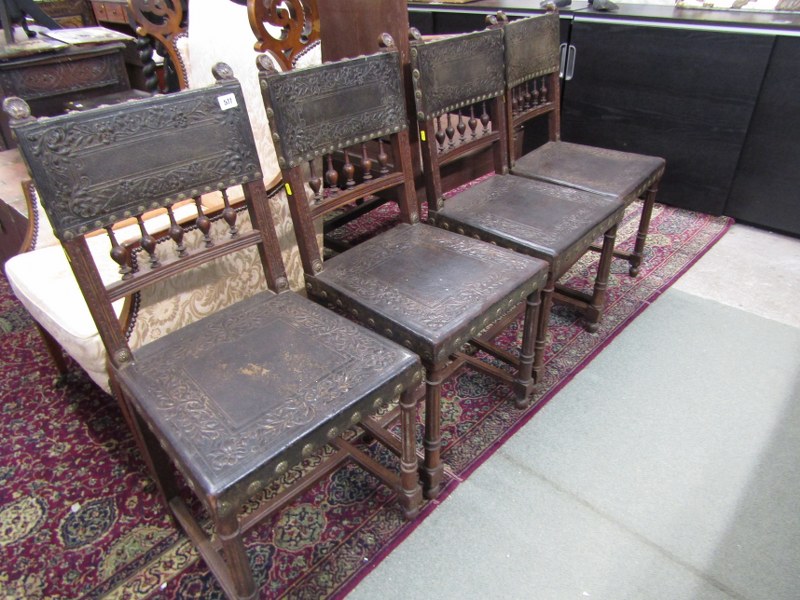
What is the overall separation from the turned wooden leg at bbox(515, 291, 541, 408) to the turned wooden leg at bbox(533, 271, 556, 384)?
19 mm

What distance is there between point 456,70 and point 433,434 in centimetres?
101

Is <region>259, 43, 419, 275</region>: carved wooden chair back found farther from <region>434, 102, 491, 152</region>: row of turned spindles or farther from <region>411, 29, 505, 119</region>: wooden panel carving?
<region>434, 102, 491, 152</region>: row of turned spindles

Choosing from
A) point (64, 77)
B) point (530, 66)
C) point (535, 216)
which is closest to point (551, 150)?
point (530, 66)

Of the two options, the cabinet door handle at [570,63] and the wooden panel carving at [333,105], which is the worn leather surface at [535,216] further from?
the cabinet door handle at [570,63]

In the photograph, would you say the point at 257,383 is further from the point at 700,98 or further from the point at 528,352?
the point at 700,98

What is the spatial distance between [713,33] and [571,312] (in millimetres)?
1356

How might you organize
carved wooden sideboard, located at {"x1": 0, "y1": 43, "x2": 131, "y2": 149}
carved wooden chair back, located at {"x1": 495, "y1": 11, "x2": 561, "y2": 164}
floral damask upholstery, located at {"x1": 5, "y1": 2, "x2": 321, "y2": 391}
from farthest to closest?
carved wooden sideboard, located at {"x1": 0, "y1": 43, "x2": 131, "y2": 149} < carved wooden chair back, located at {"x1": 495, "y1": 11, "x2": 561, "y2": 164} < floral damask upholstery, located at {"x1": 5, "y1": 2, "x2": 321, "y2": 391}

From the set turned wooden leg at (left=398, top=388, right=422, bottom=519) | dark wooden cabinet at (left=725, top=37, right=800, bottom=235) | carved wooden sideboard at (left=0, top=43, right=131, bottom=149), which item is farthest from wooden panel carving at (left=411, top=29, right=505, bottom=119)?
carved wooden sideboard at (left=0, top=43, right=131, bottom=149)

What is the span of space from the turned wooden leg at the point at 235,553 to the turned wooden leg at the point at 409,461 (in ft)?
1.27

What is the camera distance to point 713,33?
2250mm

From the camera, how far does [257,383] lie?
98cm

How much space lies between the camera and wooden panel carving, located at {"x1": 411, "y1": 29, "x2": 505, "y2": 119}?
4.78ft

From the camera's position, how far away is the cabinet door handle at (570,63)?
264cm

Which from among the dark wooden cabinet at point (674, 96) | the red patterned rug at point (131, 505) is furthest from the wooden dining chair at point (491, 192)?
the dark wooden cabinet at point (674, 96)
